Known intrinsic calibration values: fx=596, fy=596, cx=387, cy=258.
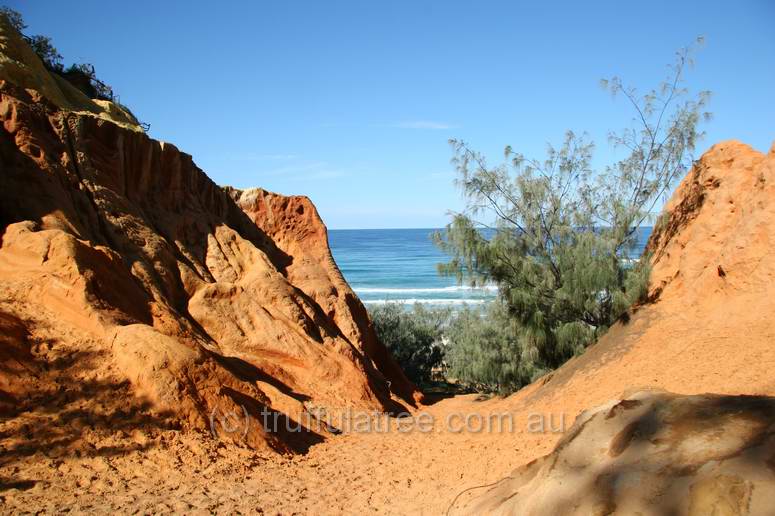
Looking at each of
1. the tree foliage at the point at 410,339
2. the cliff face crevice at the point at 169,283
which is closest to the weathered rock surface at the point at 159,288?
the cliff face crevice at the point at 169,283

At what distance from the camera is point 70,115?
13.7m

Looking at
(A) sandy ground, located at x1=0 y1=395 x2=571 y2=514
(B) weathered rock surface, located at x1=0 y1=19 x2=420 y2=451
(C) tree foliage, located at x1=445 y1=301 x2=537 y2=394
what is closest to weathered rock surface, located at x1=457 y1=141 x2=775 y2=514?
(A) sandy ground, located at x1=0 y1=395 x2=571 y2=514

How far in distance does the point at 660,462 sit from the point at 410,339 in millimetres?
24339

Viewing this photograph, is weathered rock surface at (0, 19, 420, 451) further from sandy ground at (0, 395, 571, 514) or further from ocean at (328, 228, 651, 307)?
ocean at (328, 228, 651, 307)

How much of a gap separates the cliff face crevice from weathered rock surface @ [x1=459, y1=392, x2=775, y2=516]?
17.2ft

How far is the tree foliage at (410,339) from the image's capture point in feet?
93.8

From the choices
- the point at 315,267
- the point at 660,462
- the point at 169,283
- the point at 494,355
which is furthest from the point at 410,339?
the point at 660,462

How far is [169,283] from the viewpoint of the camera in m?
13.7

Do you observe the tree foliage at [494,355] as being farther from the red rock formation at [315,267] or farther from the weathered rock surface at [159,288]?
the weathered rock surface at [159,288]

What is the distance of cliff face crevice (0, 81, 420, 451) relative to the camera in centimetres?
893

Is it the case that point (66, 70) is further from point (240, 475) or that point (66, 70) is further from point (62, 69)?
point (240, 475)

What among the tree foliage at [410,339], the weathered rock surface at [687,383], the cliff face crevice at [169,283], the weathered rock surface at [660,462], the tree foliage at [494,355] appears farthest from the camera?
the tree foliage at [410,339]

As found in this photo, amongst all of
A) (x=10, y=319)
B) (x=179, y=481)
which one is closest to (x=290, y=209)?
(x=10, y=319)

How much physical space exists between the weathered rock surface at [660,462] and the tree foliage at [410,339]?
22.8 metres
